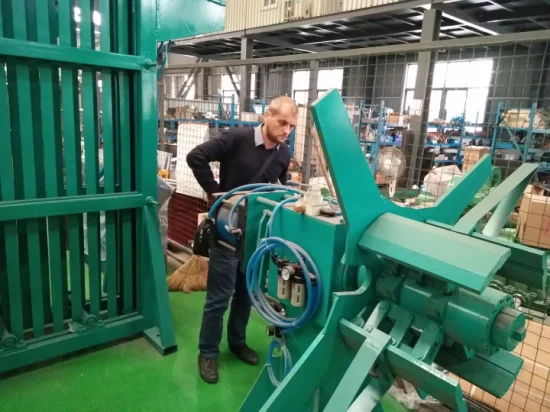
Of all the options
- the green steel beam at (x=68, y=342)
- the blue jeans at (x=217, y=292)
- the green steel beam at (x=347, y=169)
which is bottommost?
the green steel beam at (x=68, y=342)

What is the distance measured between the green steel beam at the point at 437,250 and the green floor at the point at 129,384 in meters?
1.63

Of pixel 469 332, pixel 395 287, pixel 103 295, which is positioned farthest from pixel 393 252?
pixel 103 295

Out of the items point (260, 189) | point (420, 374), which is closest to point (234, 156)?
point (260, 189)

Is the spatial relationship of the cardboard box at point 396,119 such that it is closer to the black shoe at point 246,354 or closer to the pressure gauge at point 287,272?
the black shoe at point 246,354

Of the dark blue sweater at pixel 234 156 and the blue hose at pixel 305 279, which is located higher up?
the dark blue sweater at pixel 234 156

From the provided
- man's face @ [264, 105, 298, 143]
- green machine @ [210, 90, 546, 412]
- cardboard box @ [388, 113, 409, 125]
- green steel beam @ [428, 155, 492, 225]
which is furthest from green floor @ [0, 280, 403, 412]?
cardboard box @ [388, 113, 409, 125]

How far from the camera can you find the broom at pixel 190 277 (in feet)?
11.4

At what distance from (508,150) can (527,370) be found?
6800 mm

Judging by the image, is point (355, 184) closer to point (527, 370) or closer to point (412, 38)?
point (527, 370)

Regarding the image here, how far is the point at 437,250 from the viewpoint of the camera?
97cm

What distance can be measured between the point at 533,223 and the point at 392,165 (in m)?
1.78

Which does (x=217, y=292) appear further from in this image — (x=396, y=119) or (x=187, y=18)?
(x=396, y=119)

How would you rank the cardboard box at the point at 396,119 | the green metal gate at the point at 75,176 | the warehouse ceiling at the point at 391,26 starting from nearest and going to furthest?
the green metal gate at the point at 75,176
the warehouse ceiling at the point at 391,26
the cardboard box at the point at 396,119

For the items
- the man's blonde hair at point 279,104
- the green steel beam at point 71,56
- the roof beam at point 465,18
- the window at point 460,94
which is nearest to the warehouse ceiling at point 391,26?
the roof beam at point 465,18
